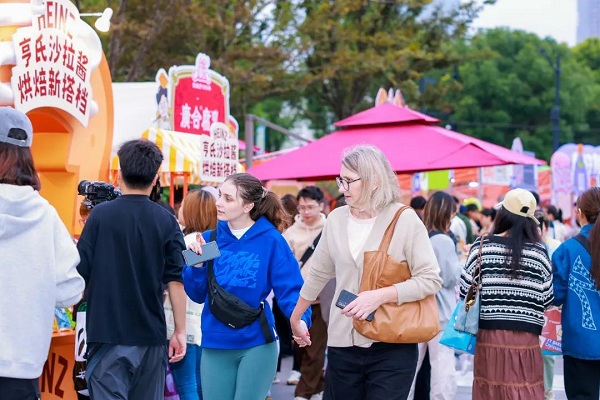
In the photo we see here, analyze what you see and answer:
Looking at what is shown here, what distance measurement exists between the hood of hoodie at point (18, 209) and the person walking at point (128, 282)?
2.61ft

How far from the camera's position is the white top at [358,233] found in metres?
5.09

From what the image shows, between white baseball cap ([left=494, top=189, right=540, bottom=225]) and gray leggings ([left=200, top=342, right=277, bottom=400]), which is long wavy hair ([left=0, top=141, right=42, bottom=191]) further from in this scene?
white baseball cap ([left=494, top=189, right=540, bottom=225])

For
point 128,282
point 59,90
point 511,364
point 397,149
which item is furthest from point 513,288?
point 397,149

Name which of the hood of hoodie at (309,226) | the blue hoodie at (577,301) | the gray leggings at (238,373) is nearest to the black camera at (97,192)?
the gray leggings at (238,373)

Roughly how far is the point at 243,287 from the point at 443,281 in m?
2.90

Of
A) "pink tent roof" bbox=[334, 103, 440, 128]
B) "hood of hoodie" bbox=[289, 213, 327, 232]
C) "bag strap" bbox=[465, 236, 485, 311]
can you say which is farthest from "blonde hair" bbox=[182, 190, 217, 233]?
"pink tent roof" bbox=[334, 103, 440, 128]

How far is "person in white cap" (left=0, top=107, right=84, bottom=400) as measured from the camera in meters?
4.02

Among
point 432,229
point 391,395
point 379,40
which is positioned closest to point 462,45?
point 379,40

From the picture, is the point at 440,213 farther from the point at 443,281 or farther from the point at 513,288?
the point at 513,288

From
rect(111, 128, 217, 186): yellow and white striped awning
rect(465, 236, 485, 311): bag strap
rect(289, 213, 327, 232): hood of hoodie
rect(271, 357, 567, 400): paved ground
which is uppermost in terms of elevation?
rect(111, 128, 217, 186): yellow and white striped awning

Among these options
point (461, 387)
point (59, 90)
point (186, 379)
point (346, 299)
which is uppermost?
point (59, 90)

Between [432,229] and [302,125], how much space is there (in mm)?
46372

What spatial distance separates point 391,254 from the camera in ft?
16.4

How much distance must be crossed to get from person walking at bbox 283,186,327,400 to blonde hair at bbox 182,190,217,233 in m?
2.25
